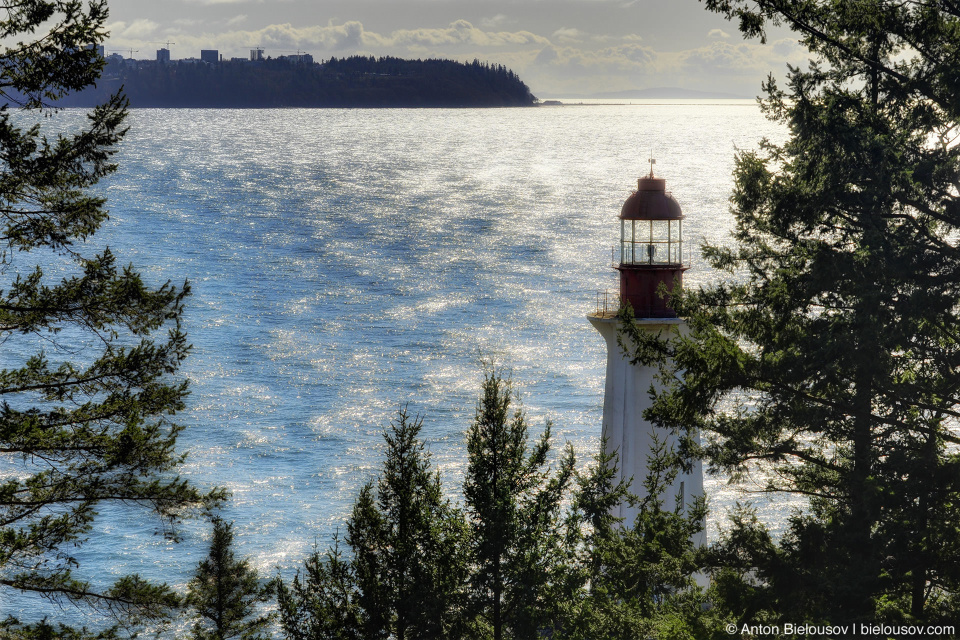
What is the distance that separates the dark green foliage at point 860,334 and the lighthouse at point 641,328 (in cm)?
521

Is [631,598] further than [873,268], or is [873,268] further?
[631,598]

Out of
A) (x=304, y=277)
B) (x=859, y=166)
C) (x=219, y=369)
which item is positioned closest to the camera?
(x=859, y=166)

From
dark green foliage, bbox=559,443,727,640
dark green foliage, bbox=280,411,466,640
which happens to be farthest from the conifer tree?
dark green foliage, bbox=559,443,727,640

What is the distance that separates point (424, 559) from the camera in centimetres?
1283

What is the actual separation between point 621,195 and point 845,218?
99.9 m

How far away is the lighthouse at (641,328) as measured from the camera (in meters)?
15.9

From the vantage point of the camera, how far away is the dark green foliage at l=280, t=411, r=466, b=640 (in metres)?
12.5

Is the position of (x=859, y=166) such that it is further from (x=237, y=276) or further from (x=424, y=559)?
(x=237, y=276)

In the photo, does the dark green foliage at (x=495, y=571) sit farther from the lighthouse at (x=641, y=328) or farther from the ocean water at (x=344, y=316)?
the ocean water at (x=344, y=316)

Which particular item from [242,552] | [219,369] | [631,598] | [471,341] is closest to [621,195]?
[471,341]

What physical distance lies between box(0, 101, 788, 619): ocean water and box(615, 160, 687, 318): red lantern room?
17.2ft

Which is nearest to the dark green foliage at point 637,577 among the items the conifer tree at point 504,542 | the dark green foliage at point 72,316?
the conifer tree at point 504,542

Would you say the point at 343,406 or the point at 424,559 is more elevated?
the point at 424,559

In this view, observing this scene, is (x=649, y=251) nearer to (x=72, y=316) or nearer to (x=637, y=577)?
(x=637, y=577)
